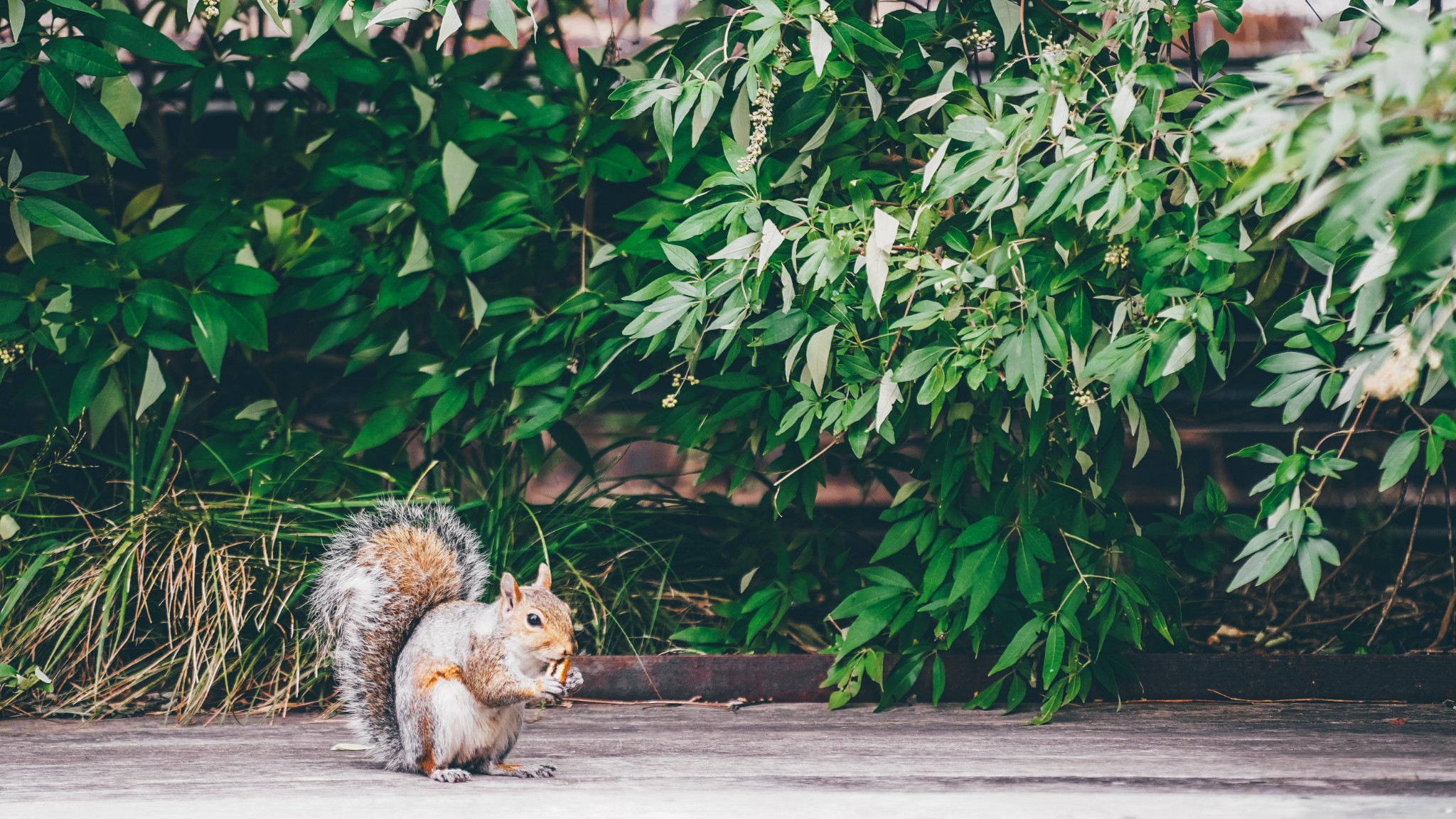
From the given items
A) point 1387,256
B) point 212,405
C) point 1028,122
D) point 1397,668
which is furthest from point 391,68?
point 1397,668

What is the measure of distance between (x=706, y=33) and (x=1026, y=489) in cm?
101

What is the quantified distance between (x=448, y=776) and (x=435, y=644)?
21 centimetres

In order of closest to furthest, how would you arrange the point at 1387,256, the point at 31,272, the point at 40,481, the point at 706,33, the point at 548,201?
the point at 1387,256
the point at 706,33
the point at 31,272
the point at 548,201
the point at 40,481

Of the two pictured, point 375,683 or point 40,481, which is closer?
point 375,683

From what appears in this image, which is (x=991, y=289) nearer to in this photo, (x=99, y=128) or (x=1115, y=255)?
(x=1115, y=255)

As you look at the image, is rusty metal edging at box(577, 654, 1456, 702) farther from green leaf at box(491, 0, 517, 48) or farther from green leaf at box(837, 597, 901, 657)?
green leaf at box(491, 0, 517, 48)

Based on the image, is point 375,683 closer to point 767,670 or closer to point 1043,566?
point 767,670

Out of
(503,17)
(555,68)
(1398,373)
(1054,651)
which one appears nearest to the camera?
(1398,373)

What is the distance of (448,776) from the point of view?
1649 mm

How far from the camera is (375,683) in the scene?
1681mm

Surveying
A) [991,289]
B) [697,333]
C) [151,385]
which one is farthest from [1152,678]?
[151,385]

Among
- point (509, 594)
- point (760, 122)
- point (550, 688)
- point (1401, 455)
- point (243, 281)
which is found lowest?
point (550, 688)

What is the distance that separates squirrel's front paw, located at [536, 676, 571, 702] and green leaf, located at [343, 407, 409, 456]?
1081 mm

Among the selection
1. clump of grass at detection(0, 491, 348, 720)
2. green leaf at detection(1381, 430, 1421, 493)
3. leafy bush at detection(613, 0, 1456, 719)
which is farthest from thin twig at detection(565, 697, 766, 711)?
green leaf at detection(1381, 430, 1421, 493)
